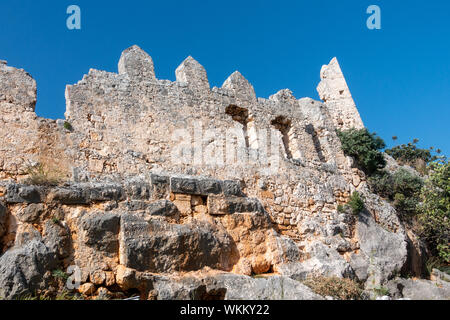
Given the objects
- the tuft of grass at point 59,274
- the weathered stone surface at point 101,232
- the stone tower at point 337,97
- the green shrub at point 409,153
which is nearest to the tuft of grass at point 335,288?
the weathered stone surface at point 101,232

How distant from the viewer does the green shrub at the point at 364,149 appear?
14.0 m

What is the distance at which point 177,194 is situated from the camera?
8711 mm

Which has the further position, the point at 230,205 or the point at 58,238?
the point at 230,205

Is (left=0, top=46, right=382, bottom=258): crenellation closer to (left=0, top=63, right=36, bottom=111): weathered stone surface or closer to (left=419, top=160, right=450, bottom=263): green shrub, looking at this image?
(left=0, top=63, right=36, bottom=111): weathered stone surface

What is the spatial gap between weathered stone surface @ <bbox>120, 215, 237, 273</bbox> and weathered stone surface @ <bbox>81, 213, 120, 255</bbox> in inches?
5.2

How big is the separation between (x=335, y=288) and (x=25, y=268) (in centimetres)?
523

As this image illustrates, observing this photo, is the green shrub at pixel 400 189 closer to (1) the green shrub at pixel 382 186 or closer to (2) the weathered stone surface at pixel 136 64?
(1) the green shrub at pixel 382 186

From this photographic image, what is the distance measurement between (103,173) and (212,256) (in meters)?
2.99

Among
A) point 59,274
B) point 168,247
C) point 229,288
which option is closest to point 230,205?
point 168,247

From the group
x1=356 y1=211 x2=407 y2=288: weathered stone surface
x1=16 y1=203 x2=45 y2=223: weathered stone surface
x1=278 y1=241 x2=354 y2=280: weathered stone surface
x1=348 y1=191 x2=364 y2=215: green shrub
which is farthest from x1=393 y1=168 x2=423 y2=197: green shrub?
x1=16 y1=203 x2=45 y2=223: weathered stone surface

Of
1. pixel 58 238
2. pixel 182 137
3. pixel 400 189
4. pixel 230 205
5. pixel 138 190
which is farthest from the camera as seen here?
pixel 400 189

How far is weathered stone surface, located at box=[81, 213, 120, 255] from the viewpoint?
23.9 feet

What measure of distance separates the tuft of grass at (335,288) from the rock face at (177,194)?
1.55 feet

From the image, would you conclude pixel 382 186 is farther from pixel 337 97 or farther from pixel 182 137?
pixel 182 137
